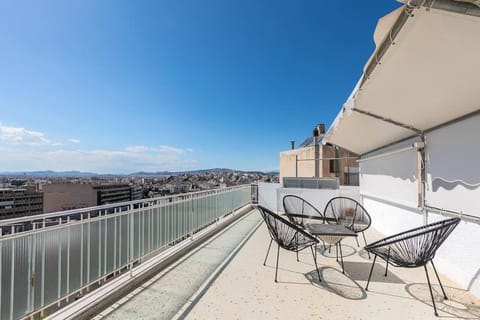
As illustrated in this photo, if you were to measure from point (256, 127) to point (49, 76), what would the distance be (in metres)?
11.6

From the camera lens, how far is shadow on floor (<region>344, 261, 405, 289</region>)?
8.91ft

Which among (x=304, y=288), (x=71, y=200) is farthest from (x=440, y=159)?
(x=71, y=200)

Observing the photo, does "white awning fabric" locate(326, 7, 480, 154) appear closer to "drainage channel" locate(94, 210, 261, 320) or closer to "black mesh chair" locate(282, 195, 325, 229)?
"black mesh chair" locate(282, 195, 325, 229)

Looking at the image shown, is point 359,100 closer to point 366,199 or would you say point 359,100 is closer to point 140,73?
point 366,199

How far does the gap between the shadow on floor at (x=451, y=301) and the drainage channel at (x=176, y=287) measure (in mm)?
2227

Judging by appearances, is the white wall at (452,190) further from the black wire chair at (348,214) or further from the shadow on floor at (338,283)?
the shadow on floor at (338,283)

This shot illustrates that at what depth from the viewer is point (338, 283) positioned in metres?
2.63

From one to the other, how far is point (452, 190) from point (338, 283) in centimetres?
175

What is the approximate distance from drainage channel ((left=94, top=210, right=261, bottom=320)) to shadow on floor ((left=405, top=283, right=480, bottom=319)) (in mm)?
2227

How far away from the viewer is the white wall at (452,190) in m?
2.36

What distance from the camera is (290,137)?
1616 centimetres

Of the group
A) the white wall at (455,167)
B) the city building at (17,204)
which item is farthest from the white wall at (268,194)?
the city building at (17,204)

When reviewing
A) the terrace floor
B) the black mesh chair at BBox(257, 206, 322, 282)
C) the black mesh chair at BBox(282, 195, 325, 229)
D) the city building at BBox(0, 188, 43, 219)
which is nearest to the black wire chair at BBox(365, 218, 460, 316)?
the terrace floor

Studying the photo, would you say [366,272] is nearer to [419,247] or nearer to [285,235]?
[419,247]
